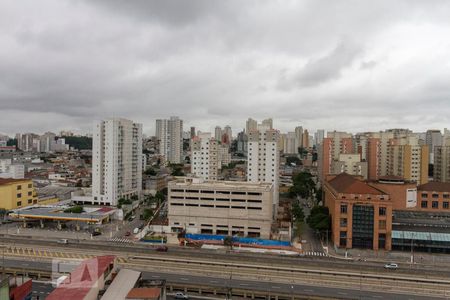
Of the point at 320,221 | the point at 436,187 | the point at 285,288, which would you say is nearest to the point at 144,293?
the point at 285,288

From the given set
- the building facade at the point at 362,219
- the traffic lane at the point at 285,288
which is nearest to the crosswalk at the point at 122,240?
the traffic lane at the point at 285,288

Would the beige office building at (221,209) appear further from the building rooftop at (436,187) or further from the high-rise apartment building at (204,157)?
the building rooftop at (436,187)

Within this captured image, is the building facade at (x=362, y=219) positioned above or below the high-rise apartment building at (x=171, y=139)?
below

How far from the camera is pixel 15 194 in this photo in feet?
169

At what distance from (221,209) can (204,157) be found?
18698mm

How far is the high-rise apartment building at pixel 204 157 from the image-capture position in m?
59.6

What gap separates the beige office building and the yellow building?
79.0ft

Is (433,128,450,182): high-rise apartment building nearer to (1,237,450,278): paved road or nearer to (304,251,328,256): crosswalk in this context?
(1,237,450,278): paved road

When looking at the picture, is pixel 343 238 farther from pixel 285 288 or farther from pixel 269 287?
pixel 269 287

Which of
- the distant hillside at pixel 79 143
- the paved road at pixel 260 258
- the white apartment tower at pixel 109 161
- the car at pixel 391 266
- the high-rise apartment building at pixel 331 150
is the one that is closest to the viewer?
the paved road at pixel 260 258

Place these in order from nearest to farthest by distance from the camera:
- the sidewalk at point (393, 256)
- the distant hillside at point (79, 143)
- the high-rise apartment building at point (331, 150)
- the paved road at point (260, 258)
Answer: the paved road at point (260, 258)
the sidewalk at point (393, 256)
the high-rise apartment building at point (331, 150)
the distant hillside at point (79, 143)

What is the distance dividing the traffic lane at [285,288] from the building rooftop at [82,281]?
20.8 ft

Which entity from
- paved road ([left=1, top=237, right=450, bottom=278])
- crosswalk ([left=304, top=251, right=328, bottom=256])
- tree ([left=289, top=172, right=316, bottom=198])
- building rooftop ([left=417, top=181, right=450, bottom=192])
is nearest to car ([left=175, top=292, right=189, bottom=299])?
paved road ([left=1, top=237, right=450, bottom=278])

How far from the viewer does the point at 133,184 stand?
62906mm
